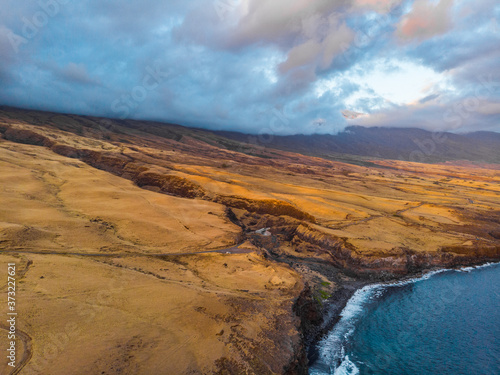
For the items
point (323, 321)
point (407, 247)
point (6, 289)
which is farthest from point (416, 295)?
point (6, 289)

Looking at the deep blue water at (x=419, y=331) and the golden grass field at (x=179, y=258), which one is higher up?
the golden grass field at (x=179, y=258)

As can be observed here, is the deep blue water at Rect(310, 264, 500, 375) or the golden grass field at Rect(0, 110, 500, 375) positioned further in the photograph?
the deep blue water at Rect(310, 264, 500, 375)

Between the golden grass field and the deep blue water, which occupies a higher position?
the golden grass field

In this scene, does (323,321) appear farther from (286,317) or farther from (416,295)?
(416,295)

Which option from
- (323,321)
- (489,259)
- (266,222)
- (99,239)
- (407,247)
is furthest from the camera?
(266,222)

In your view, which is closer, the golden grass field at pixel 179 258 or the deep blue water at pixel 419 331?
the golden grass field at pixel 179 258
